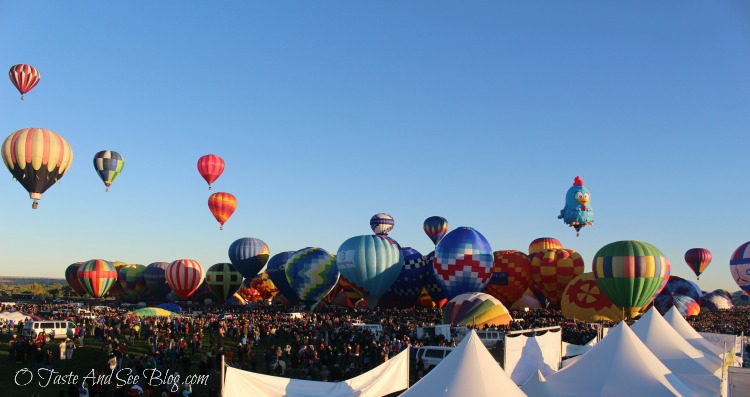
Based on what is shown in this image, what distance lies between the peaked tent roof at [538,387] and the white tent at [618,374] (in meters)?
0.53

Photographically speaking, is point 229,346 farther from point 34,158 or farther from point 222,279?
point 222,279

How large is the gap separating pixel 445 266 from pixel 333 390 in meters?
30.6

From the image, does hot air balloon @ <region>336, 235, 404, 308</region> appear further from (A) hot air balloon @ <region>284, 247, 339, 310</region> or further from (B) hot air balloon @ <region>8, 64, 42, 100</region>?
(B) hot air balloon @ <region>8, 64, 42, 100</region>

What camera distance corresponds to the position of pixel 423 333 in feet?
77.9

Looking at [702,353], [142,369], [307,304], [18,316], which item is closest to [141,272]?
[307,304]

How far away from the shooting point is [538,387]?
11.0 m

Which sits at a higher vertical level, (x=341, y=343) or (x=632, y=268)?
(x=632, y=268)

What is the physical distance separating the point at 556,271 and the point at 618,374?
32.4 metres

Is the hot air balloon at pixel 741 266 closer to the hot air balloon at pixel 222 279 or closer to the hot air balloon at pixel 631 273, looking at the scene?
the hot air balloon at pixel 631 273

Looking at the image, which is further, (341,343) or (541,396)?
(341,343)

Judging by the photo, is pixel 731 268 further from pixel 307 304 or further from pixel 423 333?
pixel 423 333

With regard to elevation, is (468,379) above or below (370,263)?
below

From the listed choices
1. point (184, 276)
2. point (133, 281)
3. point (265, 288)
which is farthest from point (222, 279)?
point (133, 281)

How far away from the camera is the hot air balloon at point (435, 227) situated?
5594 centimetres
